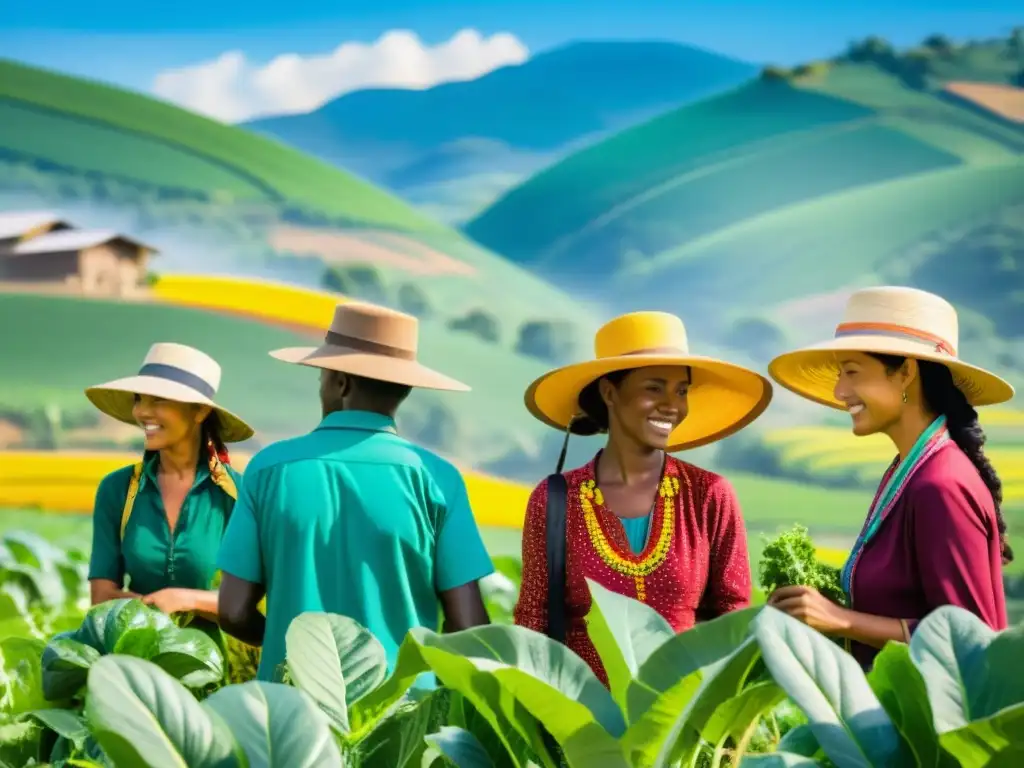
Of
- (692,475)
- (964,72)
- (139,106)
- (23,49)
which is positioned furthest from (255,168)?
(692,475)

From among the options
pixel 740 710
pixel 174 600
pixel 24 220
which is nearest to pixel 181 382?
pixel 174 600

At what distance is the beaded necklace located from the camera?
7.39 ft

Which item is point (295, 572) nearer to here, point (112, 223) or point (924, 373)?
point (924, 373)

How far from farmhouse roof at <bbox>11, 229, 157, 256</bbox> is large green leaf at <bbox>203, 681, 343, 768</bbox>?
27.5 ft

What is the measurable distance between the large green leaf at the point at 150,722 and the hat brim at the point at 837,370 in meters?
1.33

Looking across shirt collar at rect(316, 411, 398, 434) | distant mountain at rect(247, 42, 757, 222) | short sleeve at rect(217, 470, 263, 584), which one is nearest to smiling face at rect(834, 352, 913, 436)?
shirt collar at rect(316, 411, 398, 434)

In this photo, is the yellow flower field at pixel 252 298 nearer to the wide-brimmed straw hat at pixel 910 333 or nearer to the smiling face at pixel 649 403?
the smiling face at pixel 649 403

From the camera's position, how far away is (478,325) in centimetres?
934

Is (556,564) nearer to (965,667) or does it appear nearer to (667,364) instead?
(667,364)

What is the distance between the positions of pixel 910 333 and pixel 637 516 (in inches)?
19.7

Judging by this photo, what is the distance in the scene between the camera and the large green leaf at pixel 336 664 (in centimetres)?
124

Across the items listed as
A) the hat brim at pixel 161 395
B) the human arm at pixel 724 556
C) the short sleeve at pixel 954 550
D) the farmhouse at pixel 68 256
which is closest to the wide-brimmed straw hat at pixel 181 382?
the hat brim at pixel 161 395

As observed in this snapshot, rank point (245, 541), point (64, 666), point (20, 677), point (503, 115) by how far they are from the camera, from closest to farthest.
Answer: point (64, 666) → point (20, 677) → point (245, 541) → point (503, 115)

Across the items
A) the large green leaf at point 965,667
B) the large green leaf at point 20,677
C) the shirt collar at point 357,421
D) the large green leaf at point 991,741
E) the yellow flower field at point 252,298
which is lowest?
the large green leaf at point 20,677
